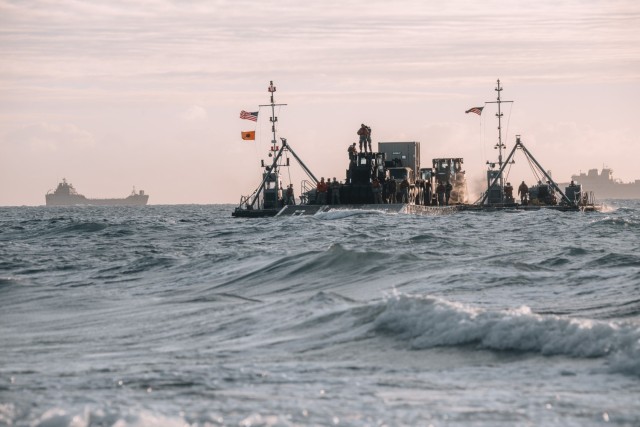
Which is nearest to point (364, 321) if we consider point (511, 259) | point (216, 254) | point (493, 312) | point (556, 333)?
point (493, 312)

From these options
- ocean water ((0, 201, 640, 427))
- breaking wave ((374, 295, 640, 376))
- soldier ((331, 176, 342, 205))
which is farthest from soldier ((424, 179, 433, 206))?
breaking wave ((374, 295, 640, 376))

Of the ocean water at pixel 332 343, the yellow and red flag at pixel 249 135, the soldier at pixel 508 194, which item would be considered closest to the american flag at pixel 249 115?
the yellow and red flag at pixel 249 135

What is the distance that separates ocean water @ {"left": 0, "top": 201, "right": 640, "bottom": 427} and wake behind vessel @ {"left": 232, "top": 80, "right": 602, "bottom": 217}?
146ft

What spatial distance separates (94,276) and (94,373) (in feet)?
45.5

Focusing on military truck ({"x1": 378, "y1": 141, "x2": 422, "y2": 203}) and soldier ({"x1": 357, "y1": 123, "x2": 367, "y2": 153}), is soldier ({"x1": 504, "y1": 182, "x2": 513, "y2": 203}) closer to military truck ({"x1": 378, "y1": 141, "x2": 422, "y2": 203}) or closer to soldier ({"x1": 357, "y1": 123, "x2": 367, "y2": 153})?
military truck ({"x1": 378, "y1": 141, "x2": 422, "y2": 203})

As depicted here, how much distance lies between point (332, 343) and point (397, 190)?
206 ft

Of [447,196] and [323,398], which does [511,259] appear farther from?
[447,196]

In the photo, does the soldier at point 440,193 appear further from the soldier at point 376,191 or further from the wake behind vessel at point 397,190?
the soldier at point 376,191

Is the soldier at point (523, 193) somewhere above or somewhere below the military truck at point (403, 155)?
below

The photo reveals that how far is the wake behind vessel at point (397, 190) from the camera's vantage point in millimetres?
70875

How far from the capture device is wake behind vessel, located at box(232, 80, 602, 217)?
70.9 m

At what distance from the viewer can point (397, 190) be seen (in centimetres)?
7512

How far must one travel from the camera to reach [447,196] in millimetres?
87750

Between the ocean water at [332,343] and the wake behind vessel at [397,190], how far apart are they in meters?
44.6
